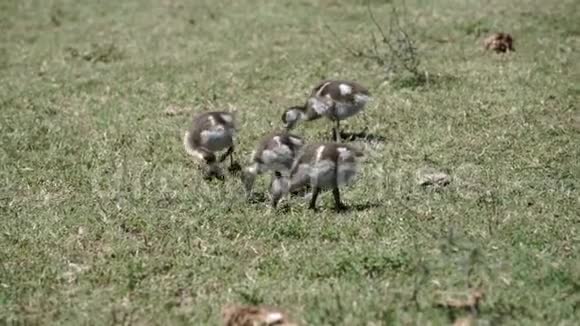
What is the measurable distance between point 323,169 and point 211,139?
1.84 m

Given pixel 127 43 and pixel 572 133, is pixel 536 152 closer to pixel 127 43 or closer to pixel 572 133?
pixel 572 133

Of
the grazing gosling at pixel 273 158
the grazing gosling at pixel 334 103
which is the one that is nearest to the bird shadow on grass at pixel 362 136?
the grazing gosling at pixel 334 103

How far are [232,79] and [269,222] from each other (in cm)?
605

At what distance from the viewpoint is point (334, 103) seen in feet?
33.7

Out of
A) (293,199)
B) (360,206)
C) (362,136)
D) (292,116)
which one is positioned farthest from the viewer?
(362,136)

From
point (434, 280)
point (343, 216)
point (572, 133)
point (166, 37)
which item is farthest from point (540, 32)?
point (434, 280)

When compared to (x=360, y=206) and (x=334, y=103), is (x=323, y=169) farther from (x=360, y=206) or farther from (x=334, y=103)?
(x=334, y=103)

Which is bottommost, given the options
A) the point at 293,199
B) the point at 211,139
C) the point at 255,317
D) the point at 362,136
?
the point at 362,136

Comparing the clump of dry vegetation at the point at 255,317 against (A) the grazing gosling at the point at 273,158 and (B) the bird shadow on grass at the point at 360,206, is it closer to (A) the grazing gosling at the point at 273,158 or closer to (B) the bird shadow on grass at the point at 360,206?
(B) the bird shadow on grass at the point at 360,206

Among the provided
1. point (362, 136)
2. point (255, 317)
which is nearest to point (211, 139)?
point (362, 136)

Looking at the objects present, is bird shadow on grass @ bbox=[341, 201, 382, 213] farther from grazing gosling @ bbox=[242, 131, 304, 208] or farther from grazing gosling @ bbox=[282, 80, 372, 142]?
grazing gosling @ bbox=[282, 80, 372, 142]

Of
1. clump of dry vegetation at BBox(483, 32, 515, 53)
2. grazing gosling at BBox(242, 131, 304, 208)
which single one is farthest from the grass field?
grazing gosling at BBox(242, 131, 304, 208)

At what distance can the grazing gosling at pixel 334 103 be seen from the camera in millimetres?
10297

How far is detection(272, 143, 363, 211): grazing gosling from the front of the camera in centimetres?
802
